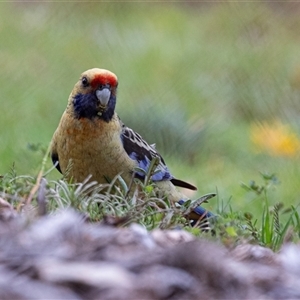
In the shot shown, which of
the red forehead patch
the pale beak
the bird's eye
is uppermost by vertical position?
the red forehead patch

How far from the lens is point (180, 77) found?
24.0 ft

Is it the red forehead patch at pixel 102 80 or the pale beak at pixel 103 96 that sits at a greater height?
the red forehead patch at pixel 102 80

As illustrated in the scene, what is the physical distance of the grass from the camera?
6.38 m

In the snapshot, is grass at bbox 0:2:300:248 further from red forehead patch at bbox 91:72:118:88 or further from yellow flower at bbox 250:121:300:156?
red forehead patch at bbox 91:72:118:88

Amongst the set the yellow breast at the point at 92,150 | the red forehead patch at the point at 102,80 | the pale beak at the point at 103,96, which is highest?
the red forehead patch at the point at 102,80

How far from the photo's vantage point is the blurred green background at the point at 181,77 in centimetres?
639

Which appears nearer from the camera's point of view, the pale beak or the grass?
the pale beak

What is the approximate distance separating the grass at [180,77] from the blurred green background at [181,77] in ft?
0.04

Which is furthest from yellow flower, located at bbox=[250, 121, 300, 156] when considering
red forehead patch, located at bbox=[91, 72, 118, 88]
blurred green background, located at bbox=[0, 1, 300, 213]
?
red forehead patch, located at bbox=[91, 72, 118, 88]

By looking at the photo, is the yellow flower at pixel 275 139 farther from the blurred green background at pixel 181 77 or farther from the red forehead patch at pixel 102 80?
the red forehead patch at pixel 102 80

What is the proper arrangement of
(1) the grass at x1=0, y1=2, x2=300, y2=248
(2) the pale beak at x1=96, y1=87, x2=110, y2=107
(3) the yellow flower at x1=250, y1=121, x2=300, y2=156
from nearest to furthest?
(2) the pale beak at x1=96, y1=87, x2=110, y2=107 → (1) the grass at x1=0, y1=2, x2=300, y2=248 → (3) the yellow flower at x1=250, y1=121, x2=300, y2=156

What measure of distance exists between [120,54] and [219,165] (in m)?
1.68

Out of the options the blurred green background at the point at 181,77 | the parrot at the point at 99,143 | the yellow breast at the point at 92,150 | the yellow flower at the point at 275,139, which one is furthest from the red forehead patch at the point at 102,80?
the yellow flower at the point at 275,139

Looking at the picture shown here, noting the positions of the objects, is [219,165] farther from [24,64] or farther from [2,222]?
[2,222]
